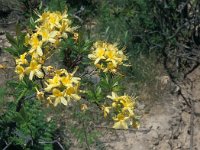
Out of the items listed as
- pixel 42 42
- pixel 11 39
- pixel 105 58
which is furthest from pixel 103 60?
pixel 11 39

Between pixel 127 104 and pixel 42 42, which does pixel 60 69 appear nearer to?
pixel 42 42

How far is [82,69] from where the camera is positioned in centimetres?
450

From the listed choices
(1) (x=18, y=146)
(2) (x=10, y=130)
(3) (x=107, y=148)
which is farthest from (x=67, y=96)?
(3) (x=107, y=148)

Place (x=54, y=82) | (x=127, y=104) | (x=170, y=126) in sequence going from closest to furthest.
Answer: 1. (x=54, y=82)
2. (x=127, y=104)
3. (x=170, y=126)

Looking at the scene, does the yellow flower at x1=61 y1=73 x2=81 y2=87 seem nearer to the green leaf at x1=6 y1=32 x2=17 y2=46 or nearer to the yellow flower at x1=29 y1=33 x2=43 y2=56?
the yellow flower at x1=29 y1=33 x2=43 y2=56

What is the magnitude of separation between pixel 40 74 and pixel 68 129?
1.79m

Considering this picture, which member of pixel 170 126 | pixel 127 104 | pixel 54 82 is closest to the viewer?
pixel 54 82

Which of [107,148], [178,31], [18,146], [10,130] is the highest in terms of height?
[178,31]

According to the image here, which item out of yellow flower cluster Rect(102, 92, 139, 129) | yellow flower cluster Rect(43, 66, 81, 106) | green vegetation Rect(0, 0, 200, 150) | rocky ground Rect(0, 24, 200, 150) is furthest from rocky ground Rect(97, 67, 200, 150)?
yellow flower cluster Rect(43, 66, 81, 106)

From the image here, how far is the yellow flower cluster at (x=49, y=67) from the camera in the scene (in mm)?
2322

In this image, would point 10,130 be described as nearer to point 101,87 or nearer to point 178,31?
point 101,87

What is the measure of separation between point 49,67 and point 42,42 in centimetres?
14

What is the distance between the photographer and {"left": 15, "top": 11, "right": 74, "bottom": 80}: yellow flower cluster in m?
2.34

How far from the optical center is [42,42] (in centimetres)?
236
